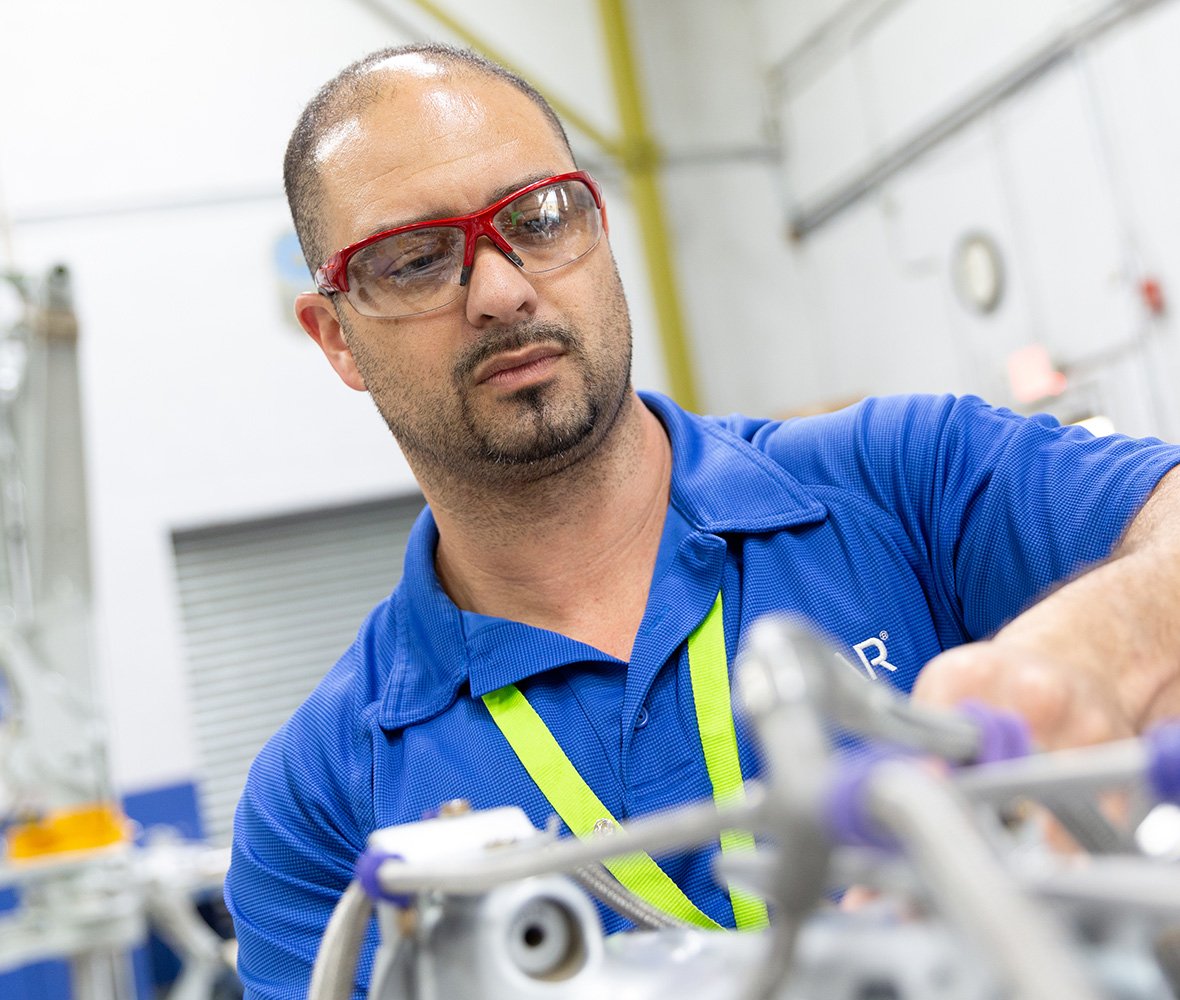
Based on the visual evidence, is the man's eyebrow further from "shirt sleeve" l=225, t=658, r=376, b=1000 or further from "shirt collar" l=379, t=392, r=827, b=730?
"shirt sleeve" l=225, t=658, r=376, b=1000

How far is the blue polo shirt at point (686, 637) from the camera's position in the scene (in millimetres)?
1300

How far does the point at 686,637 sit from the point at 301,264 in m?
5.13

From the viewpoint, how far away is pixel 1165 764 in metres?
0.48

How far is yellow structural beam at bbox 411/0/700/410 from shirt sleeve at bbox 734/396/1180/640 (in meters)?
5.12

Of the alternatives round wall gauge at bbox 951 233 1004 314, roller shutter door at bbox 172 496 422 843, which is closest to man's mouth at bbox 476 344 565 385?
round wall gauge at bbox 951 233 1004 314

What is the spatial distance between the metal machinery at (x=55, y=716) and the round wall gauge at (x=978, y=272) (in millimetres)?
3332

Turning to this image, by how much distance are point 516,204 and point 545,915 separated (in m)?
0.87

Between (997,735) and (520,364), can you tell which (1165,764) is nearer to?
(997,735)

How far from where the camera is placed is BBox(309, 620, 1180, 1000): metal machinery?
444 mm

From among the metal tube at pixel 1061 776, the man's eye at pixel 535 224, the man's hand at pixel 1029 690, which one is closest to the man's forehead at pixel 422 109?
the man's eye at pixel 535 224

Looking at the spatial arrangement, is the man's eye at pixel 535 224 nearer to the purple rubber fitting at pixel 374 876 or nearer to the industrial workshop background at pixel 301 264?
the purple rubber fitting at pixel 374 876

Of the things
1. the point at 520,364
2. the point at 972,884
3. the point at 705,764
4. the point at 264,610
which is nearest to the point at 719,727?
the point at 705,764

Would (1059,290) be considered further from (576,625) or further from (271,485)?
(576,625)

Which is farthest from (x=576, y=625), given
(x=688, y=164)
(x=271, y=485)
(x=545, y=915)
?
(x=688, y=164)
